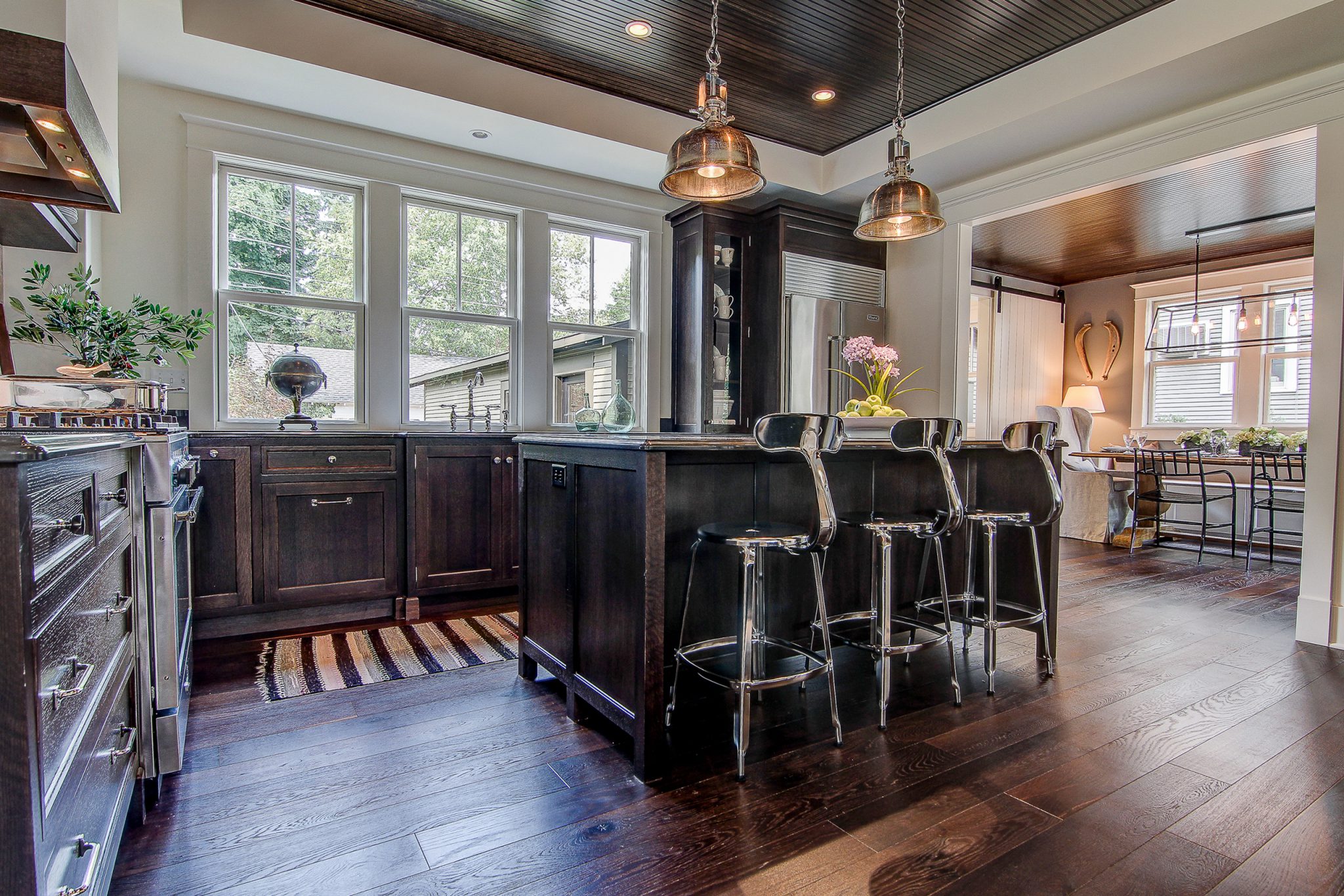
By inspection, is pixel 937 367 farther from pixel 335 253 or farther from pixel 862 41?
pixel 335 253

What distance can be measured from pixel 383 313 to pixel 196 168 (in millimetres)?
1155

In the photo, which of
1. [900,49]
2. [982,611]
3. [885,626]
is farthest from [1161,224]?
[885,626]

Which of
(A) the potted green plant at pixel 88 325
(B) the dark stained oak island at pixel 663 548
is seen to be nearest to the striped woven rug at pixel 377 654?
(B) the dark stained oak island at pixel 663 548

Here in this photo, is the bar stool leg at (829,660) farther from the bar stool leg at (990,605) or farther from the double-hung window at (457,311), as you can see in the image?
the double-hung window at (457,311)

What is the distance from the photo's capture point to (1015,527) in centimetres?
313

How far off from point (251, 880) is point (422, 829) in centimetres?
36

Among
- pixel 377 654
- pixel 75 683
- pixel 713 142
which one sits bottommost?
pixel 377 654

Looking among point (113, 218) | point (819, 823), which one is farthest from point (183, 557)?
point (113, 218)

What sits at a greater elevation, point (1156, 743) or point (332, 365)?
point (332, 365)

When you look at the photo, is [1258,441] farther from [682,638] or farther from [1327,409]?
[682,638]

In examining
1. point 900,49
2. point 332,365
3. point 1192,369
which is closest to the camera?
point 900,49

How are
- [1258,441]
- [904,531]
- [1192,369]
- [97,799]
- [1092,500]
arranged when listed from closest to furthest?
1. [97,799]
2. [904,531]
3. [1258,441]
4. [1092,500]
5. [1192,369]

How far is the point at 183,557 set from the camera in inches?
85.3

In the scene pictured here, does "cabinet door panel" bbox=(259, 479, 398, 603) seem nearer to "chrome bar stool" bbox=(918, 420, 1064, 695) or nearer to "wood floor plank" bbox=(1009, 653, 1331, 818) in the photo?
"chrome bar stool" bbox=(918, 420, 1064, 695)
